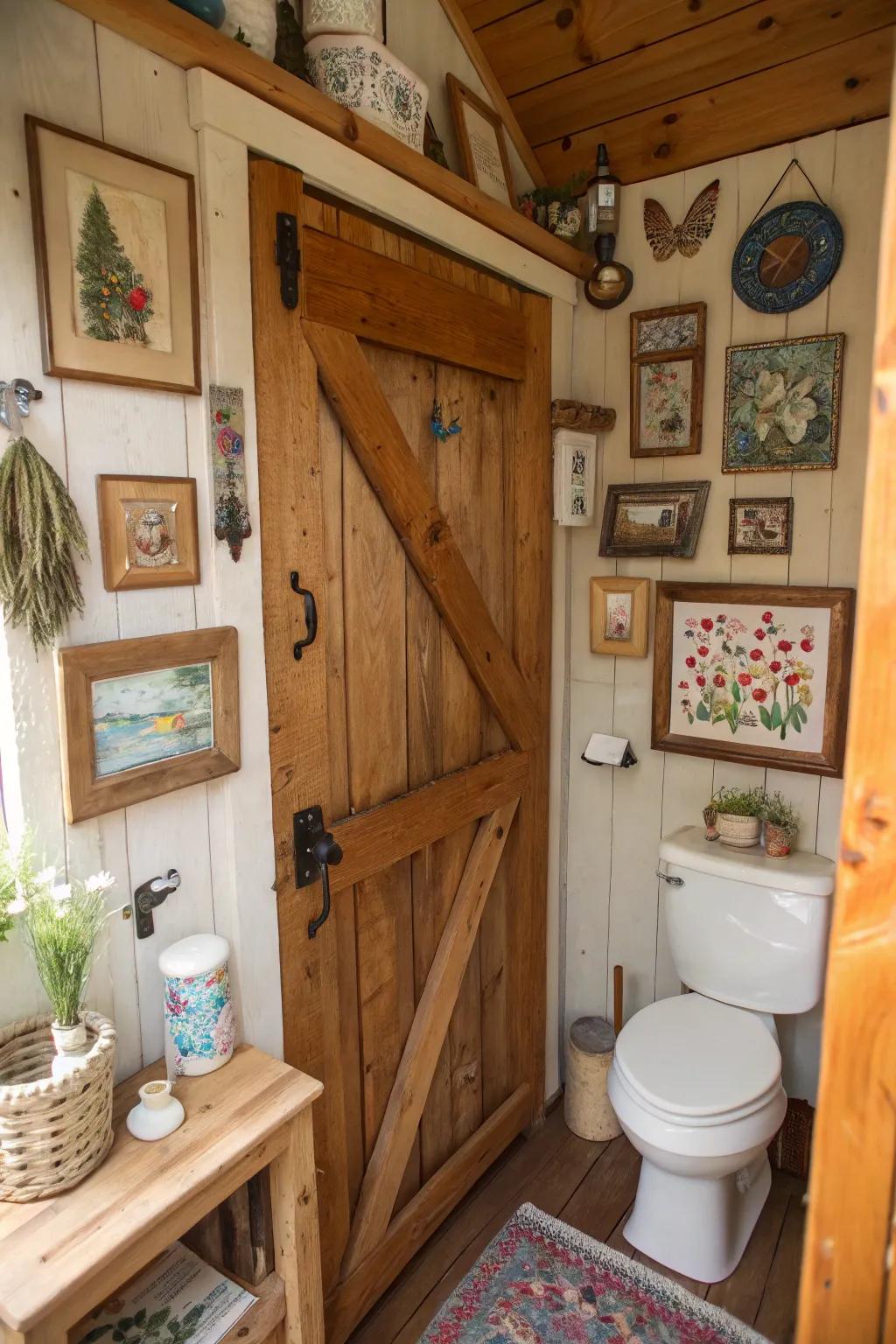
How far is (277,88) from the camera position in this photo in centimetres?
128

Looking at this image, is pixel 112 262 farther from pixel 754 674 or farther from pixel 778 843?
pixel 778 843

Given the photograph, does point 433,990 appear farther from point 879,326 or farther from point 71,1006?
point 879,326

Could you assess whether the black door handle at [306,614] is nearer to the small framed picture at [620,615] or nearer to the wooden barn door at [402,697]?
the wooden barn door at [402,697]

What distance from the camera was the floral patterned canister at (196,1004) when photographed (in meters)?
1.24

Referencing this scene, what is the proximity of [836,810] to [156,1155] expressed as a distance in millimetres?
1702

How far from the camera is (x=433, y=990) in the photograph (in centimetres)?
190

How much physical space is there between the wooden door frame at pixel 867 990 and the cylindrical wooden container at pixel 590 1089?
172 cm

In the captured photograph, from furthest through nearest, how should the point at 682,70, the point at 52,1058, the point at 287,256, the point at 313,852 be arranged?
the point at 682,70
the point at 313,852
the point at 287,256
the point at 52,1058

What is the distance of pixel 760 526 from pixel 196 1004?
1.68 metres

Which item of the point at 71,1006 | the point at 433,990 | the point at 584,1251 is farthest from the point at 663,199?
the point at 584,1251

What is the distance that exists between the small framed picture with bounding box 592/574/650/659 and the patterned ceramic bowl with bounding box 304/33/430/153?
48.0 inches

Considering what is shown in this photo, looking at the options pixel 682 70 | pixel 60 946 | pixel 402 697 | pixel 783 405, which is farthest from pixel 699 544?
pixel 60 946

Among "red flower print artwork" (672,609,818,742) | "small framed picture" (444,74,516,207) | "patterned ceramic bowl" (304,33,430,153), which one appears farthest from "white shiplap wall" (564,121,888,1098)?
"patterned ceramic bowl" (304,33,430,153)

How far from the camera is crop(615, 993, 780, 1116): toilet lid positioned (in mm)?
1712
